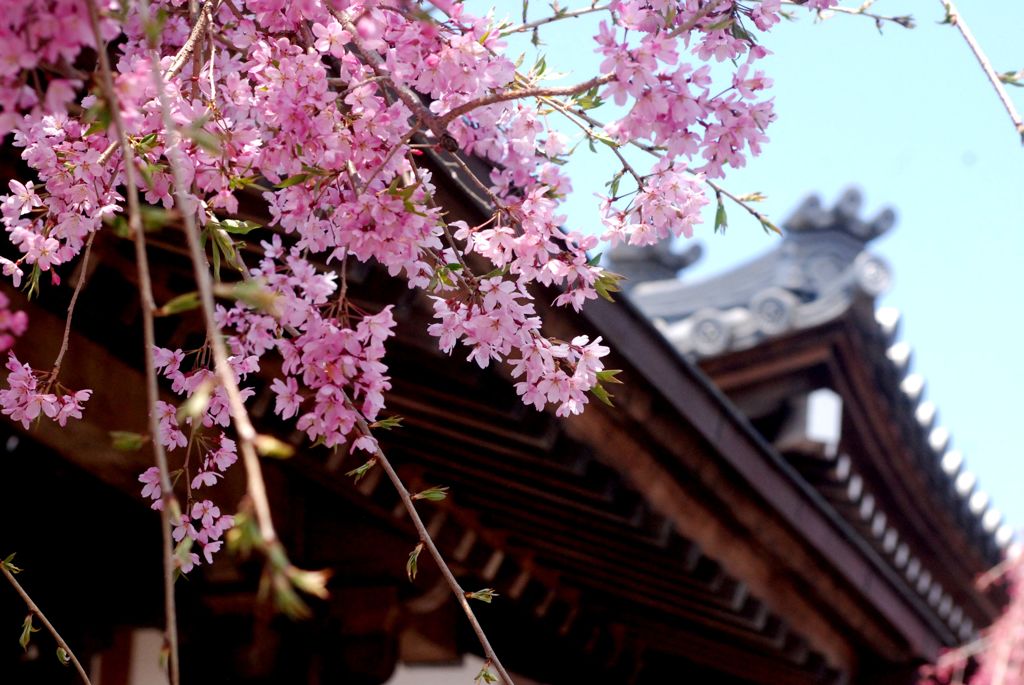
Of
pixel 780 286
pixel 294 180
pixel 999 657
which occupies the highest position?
pixel 780 286

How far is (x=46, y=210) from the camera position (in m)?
1.74

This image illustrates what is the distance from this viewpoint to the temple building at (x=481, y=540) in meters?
3.20

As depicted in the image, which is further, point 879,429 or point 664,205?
point 879,429

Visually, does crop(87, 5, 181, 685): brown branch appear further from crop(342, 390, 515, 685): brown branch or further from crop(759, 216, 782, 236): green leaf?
crop(759, 216, 782, 236): green leaf

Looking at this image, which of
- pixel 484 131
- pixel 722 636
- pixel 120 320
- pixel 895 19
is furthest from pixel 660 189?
pixel 722 636

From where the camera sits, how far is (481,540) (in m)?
3.80

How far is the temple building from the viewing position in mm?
3195

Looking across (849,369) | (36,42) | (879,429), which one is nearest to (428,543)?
(36,42)

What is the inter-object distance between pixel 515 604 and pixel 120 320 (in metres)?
1.68

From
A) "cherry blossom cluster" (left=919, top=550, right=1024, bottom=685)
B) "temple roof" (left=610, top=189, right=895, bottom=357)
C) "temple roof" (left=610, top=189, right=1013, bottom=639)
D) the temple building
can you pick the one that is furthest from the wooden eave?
the temple building

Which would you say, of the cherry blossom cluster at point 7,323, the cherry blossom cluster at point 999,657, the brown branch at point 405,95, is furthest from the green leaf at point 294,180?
the cherry blossom cluster at point 999,657

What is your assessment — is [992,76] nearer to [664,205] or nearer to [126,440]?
[664,205]

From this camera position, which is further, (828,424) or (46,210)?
(828,424)

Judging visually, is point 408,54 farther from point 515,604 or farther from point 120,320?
point 515,604
